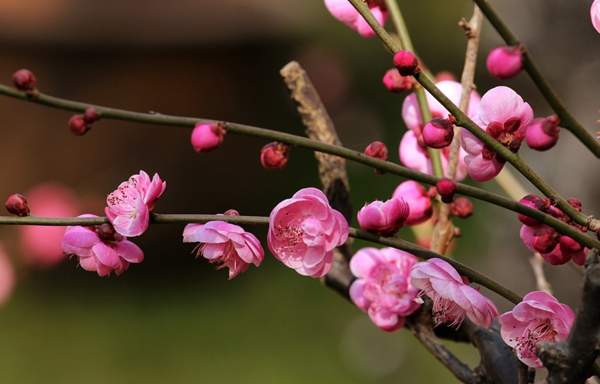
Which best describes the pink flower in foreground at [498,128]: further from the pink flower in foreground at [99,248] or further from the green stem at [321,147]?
the pink flower in foreground at [99,248]

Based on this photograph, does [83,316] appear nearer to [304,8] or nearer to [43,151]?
[43,151]

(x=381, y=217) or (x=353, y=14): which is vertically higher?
(x=353, y=14)

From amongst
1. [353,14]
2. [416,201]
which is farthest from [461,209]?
[353,14]

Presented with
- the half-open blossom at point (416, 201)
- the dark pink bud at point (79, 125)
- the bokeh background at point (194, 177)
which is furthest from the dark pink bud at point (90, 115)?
the bokeh background at point (194, 177)

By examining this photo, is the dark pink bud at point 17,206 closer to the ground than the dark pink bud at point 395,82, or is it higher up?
closer to the ground

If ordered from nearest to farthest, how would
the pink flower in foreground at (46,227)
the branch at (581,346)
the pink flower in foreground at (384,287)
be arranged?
the branch at (581,346) → the pink flower in foreground at (384,287) → the pink flower in foreground at (46,227)

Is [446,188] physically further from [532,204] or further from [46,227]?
[46,227]
